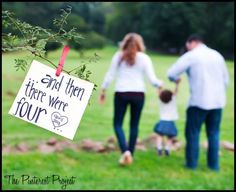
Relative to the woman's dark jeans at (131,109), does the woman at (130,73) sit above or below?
above

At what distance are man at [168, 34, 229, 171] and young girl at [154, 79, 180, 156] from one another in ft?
2.10

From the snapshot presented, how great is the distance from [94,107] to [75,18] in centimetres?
1646

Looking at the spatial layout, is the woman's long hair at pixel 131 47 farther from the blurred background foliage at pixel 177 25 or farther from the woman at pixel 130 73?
the blurred background foliage at pixel 177 25

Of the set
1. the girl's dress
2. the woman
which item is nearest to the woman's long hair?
the woman

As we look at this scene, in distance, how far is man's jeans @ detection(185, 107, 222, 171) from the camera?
6.66 m

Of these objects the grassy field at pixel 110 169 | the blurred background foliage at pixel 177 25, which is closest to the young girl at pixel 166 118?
A: the grassy field at pixel 110 169

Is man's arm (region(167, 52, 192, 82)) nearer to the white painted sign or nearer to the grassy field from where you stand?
the grassy field

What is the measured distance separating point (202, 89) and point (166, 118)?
3.74 ft

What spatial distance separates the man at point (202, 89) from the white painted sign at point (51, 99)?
415 cm

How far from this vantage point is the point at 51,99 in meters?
2.39

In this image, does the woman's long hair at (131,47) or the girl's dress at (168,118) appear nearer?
the woman's long hair at (131,47)

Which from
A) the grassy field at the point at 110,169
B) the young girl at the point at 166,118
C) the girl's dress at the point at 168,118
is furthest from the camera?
the girl's dress at the point at 168,118

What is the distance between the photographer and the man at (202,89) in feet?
21.1

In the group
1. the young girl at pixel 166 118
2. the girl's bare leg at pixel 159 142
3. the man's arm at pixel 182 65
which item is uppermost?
the man's arm at pixel 182 65
